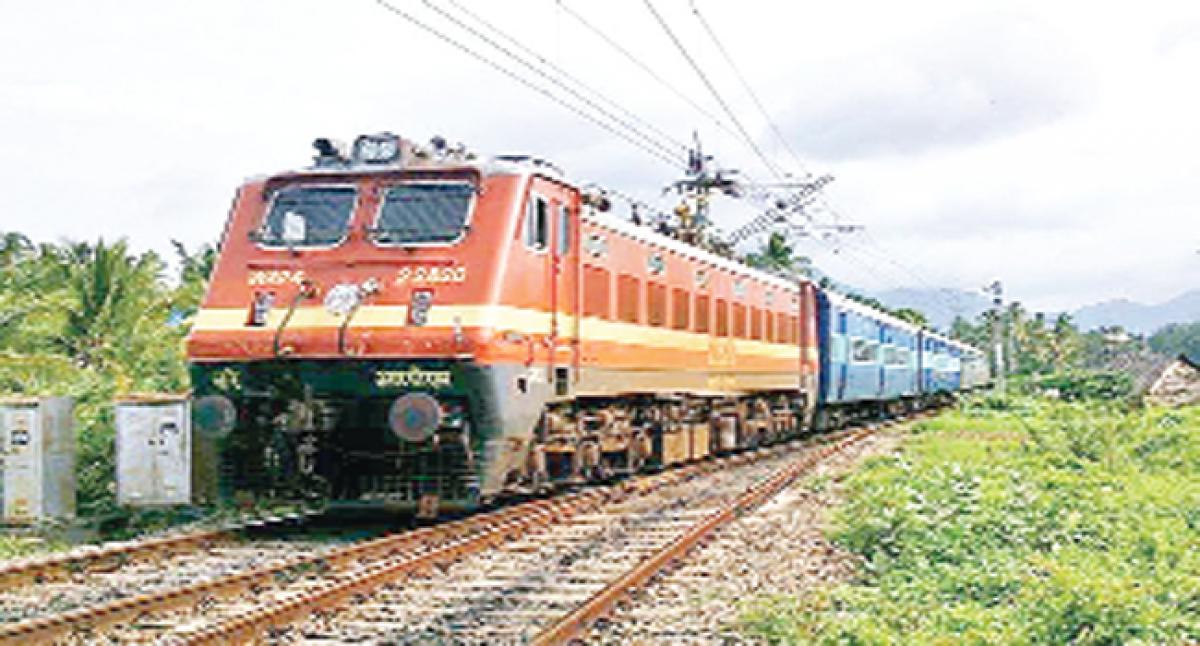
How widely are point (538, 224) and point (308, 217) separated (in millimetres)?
2246

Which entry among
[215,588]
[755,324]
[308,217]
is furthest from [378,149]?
[755,324]

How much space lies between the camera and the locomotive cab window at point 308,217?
40.2 feet

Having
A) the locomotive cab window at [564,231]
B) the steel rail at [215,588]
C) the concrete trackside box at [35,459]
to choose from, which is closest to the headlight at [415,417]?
the steel rail at [215,588]

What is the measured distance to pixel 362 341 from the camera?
1121 centimetres

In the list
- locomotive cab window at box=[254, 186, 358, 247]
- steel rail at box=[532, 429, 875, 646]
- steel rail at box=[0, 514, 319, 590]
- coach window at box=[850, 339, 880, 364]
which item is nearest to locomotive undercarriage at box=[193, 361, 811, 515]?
steel rail at box=[0, 514, 319, 590]

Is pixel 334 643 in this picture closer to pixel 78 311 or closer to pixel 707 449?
pixel 707 449

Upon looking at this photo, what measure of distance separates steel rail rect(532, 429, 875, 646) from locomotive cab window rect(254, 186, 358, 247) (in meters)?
4.44

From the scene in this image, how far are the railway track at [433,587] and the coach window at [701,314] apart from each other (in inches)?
203

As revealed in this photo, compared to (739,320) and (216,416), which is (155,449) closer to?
(216,416)

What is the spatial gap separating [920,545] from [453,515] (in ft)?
16.6

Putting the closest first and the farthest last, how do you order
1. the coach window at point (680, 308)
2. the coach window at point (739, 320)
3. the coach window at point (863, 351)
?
the coach window at point (680, 308) → the coach window at point (739, 320) → the coach window at point (863, 351)

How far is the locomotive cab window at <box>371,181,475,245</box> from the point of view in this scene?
11922 millimetres

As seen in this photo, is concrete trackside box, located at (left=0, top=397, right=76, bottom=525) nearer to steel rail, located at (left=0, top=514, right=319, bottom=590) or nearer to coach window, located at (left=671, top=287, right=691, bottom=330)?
steel rail, located at (left=0, top=514, right=319, bottom=590)

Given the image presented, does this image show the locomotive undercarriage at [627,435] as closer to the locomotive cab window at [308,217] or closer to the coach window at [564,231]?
the coach window at [564,231]
